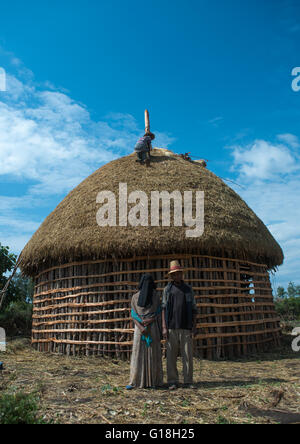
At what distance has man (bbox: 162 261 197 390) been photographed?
4883mm

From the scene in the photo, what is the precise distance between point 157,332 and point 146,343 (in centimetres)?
23

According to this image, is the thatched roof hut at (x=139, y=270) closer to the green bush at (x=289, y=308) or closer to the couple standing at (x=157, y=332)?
the couple standing at (x=157, y=332)

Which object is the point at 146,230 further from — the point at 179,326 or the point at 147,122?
the point at 147,122

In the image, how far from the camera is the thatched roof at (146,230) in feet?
25.3

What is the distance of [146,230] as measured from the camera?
7.82m

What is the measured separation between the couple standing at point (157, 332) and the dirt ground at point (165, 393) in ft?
0.77

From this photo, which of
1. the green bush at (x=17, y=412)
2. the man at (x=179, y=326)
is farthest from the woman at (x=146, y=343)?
the green bush at (x=17, y=412)

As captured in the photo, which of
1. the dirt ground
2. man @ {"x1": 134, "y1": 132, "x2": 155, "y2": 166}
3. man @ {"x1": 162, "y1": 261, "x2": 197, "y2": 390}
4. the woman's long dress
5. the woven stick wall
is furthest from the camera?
man @ {"x1": 134, "y1": 132, "x2": 155, "y2": 166}

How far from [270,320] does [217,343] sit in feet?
6.76

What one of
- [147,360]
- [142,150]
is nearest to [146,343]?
[147,360]

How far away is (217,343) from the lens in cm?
761

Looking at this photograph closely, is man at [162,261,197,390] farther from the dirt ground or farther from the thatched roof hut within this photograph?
the thatched roof hut

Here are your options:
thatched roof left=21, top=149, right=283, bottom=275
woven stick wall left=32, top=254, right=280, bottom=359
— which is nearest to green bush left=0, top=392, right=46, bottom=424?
woven stick wall left=32, top=254, right=280, bottom=359

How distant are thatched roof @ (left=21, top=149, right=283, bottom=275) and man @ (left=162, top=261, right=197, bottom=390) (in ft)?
8.36
